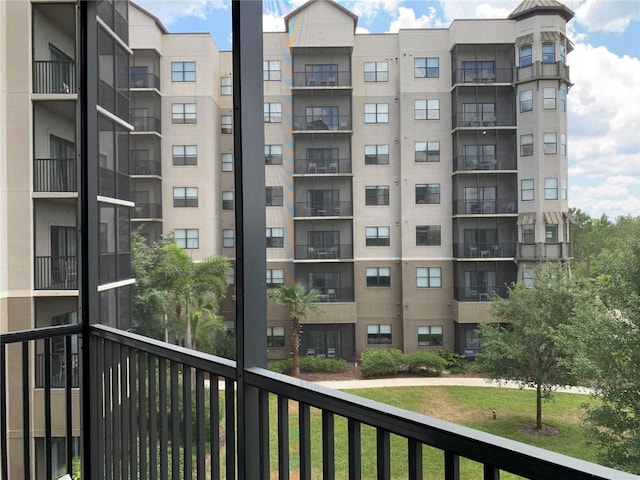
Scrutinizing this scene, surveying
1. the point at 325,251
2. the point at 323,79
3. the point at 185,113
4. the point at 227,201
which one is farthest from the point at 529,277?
the point at 185,113

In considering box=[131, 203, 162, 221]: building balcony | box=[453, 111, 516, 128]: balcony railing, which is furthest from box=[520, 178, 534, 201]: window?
box=[131, 203, 162, 221]: building balcony

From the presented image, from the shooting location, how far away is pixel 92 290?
2307 mm

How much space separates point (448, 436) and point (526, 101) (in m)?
0.70

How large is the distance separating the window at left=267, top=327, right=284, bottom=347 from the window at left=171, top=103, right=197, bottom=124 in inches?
29.2

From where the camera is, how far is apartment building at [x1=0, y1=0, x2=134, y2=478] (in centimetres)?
232

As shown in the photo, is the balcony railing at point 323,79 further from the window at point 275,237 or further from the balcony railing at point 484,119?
the window at point 275,237

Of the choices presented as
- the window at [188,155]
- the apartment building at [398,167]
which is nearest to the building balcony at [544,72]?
the apartment building at [398,167]

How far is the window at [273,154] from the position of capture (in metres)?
1.45

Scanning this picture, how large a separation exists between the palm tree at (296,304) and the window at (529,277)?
0.52 m

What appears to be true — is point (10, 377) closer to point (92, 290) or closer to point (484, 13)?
point (92, 290)

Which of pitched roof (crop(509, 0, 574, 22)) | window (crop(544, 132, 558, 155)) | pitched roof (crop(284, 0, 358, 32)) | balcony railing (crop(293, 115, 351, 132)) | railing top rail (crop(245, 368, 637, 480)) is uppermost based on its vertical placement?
pitched roof (crop(284, 0, 358, 32))

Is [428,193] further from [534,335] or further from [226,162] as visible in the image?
[226,162]

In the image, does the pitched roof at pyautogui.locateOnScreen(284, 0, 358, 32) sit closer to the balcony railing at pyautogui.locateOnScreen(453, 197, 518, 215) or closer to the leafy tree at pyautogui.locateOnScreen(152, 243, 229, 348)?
the balcony railing at pyautogui.locateOnScreen(453, 197, 518, 215)

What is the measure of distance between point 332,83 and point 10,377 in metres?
2.27
